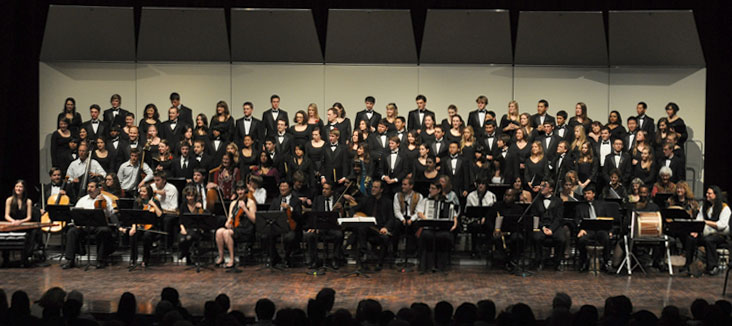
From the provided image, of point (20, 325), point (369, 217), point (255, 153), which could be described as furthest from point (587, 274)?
point (20, 325)

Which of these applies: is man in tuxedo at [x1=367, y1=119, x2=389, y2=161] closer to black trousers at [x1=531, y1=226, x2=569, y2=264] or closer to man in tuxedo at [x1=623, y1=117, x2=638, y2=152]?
black trousers at [x1=531, y1=226, x2=569, y2=264]

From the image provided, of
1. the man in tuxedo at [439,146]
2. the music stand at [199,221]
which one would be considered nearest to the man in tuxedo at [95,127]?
the music stand at [199,221]

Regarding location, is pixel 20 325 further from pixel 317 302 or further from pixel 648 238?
pixel 648 238

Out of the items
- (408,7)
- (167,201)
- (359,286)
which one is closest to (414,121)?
(408,7)

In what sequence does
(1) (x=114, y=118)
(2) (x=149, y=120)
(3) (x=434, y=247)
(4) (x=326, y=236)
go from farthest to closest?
(1) (x=114, y=118)
(2) (x=149, y=120)
(4) (x=326, y=236)
(3) (x=434, y=247)

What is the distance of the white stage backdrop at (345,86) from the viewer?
15680 millimetres

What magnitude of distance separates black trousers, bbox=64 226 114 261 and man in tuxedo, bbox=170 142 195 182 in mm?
1689

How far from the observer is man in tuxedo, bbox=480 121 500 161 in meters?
13.2

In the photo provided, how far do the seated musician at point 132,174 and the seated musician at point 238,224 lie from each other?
2.01 m

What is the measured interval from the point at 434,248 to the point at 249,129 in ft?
14.5

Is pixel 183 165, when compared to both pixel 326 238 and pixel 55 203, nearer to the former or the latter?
pixel 55 203

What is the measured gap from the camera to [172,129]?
1393 centimetres

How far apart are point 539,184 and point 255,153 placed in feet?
14.8

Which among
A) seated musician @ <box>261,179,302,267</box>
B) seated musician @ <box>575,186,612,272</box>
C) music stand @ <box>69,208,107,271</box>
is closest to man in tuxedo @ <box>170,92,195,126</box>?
seated musician @ <box>261,179,302,267</box>
